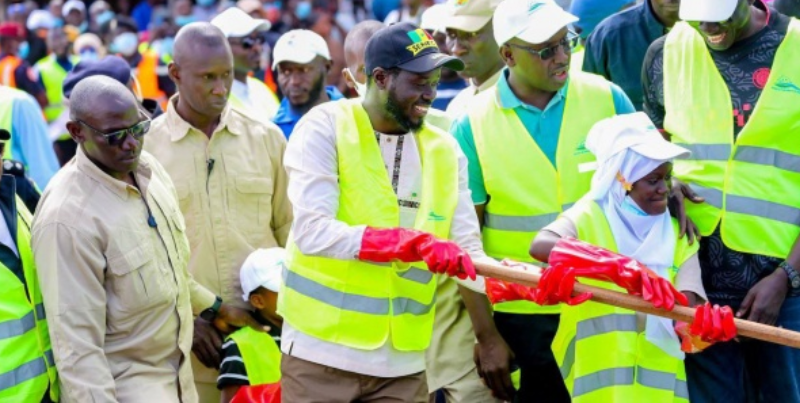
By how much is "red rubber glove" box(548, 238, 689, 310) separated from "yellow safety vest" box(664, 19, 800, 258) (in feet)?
2.33

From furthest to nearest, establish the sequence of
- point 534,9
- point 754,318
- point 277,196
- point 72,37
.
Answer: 1. point 72,37
2. point 277,196
3. point 534,9
4. point 754,318

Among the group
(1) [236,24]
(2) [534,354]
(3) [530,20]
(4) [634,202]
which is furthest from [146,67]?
(4) [634,202]

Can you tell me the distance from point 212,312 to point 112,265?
1137 millimetres

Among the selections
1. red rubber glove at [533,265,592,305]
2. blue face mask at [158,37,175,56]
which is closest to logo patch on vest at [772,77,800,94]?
red rubber glove at [533,265,592,305]

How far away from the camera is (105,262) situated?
6059 millimetres

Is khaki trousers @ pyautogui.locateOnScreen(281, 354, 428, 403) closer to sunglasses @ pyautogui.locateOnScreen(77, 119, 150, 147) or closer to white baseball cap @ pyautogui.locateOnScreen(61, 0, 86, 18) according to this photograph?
sunglasses @ pyautogui.locateOnScreen(77, 119, 150, 147)

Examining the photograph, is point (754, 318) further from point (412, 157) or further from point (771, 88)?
point (412, 157)

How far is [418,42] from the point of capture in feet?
20.2

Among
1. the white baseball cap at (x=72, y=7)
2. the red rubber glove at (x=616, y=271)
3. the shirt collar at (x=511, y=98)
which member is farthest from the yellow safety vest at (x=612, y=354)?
the white baseball cap at (x=72, y=7)

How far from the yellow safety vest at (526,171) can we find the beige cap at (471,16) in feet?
3.32

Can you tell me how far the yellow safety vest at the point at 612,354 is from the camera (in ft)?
20.0

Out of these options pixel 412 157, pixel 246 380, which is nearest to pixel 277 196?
pixel 246 380

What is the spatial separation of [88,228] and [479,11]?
102 inches

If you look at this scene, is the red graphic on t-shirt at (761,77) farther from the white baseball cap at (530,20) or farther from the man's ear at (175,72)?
the man's ear at (175,72)
